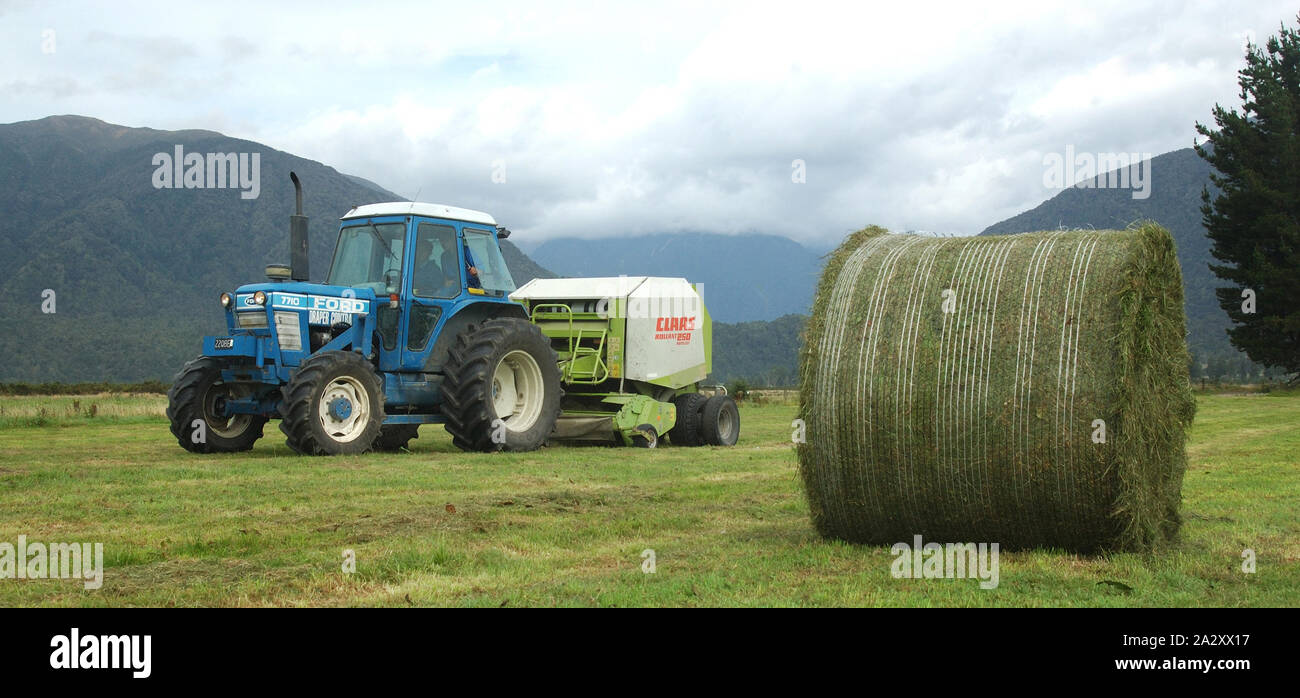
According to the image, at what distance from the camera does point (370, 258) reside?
569 inches

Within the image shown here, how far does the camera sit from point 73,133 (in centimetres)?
→ 19325

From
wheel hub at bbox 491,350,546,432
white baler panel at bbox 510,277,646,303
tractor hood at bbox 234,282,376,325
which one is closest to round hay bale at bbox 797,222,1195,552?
tractor hood at bbox 234,282,376,325

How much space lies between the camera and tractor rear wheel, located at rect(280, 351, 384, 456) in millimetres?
12266

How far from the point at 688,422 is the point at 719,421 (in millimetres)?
533

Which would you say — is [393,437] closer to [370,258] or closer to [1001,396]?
[370,258]

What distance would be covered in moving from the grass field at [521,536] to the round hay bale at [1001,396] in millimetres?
314

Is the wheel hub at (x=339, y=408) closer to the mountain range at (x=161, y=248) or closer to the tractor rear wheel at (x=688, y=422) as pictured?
the tractor rear wheel at (x=688, y=422)

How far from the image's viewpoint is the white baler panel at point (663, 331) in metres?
16.9

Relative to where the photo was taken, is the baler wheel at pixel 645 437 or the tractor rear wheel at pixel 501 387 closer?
the tractor rear wheel at pixel 501 387

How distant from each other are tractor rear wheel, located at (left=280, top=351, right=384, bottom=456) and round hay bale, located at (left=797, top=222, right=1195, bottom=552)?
6.71 m

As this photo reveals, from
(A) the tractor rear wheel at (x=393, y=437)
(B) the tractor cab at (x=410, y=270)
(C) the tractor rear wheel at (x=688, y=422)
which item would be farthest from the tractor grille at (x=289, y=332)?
(C) the tractor rear wheel at (x=688, y=422)

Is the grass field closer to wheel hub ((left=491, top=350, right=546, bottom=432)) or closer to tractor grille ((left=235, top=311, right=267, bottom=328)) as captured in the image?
tractor grille ((left=235, top=311, right=267, bottom=328))

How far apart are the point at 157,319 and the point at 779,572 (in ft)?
366

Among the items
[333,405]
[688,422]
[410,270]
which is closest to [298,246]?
[410,270]
